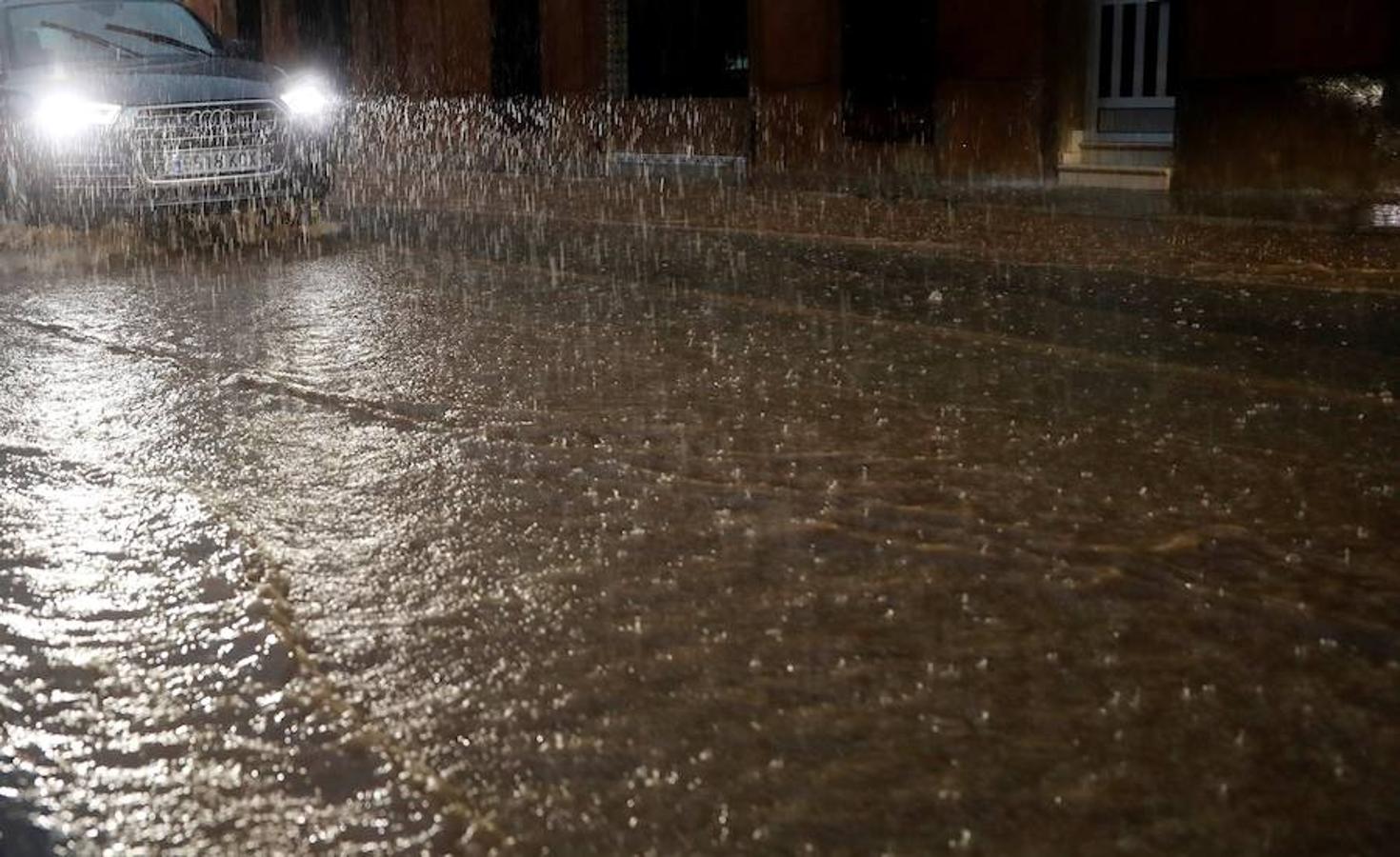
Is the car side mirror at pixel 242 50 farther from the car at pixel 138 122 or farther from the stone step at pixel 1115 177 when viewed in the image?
the stone step at pixel 1115 177

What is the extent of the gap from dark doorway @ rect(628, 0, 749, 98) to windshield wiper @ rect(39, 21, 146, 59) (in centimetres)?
857

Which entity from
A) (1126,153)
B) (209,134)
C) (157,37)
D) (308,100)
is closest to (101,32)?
(157,37)

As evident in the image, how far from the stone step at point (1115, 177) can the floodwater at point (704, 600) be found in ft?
23.8

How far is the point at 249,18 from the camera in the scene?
30.2 metres

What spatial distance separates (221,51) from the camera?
11250 mm

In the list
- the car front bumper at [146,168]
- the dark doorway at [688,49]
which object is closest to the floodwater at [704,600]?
the car front bumper at [146,168]

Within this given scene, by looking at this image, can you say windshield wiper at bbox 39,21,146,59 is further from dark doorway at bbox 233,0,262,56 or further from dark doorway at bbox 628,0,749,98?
dark doorway at bbox 233,0,262,56

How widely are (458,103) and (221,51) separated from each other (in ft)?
40.4

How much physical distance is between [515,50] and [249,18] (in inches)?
404

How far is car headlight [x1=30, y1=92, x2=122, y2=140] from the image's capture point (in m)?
9.87

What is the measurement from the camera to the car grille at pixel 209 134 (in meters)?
9.96

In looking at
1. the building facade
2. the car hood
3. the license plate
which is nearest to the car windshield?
the car hood

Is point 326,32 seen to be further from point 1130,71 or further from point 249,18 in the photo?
point 1130,71

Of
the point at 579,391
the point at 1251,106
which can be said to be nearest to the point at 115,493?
the point at 579,391
